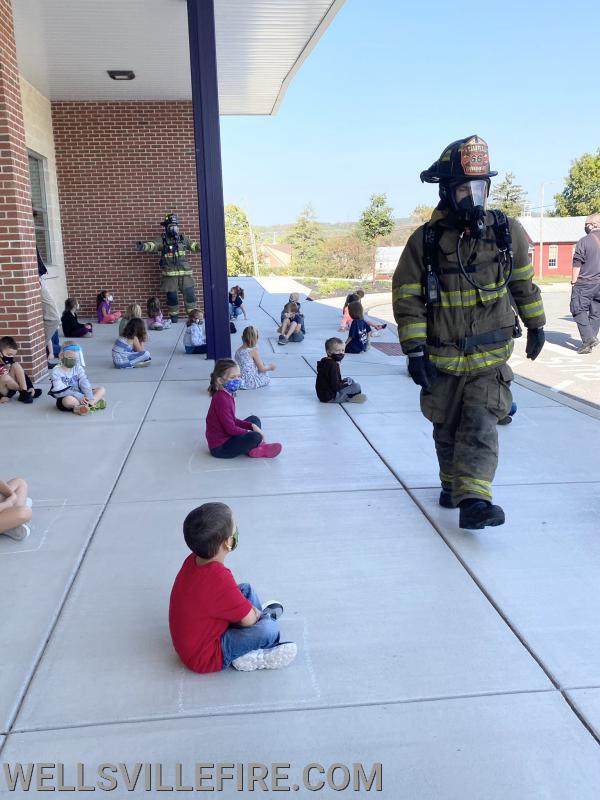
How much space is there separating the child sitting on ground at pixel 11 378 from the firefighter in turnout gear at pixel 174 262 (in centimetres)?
719

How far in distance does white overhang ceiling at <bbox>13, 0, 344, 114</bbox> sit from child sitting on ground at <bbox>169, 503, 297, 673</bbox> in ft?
28.9

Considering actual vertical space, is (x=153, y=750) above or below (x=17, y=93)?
A: below

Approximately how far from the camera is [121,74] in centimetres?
1319

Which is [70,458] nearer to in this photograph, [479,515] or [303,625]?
[303,625]

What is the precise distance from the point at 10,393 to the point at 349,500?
4.86 m

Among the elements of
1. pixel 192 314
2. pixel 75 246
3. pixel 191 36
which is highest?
pixel 191 36

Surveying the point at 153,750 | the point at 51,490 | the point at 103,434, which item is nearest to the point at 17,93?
the point at 103,434

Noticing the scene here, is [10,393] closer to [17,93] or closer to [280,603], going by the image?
[17,93]

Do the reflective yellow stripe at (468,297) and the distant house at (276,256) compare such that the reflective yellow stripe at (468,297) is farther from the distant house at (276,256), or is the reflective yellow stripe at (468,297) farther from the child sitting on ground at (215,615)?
the distant house at (276,256)

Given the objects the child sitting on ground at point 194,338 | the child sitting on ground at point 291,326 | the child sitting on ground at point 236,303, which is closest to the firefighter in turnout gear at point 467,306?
the child sitting on ground at point 194,338

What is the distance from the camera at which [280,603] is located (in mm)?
3451

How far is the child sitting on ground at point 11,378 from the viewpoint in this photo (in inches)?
311

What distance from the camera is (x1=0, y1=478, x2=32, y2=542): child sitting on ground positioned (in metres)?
4.25

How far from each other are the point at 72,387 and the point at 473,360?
4735 mm
